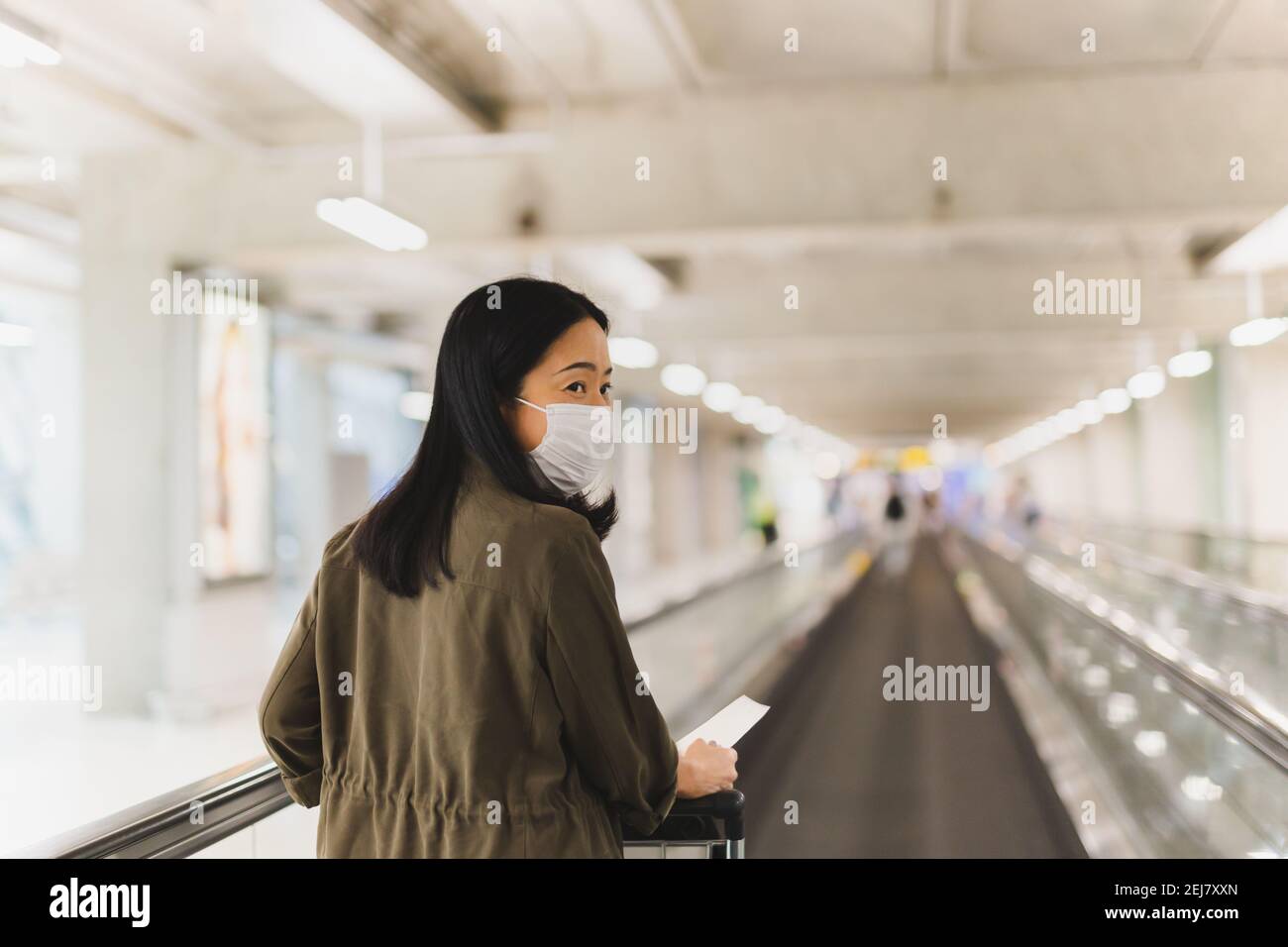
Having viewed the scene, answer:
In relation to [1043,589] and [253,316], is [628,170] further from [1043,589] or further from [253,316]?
[1043,589]

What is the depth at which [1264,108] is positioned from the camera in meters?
6.07

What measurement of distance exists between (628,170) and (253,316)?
400cm

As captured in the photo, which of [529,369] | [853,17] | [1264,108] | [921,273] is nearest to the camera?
[529,369]

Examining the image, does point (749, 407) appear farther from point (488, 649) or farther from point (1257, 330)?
point (488, 649)

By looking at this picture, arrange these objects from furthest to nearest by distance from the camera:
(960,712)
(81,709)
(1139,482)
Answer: (1139,482)
(960,712)
(81,709)

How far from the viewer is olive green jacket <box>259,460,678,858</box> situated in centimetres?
145

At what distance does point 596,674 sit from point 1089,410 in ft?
72.4

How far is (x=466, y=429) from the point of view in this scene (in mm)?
1573

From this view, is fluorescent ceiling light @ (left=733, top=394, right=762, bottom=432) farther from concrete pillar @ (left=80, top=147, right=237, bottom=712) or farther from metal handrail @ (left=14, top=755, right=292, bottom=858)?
metal handrail @ (left=14, top=755, right=292, bottom=858)

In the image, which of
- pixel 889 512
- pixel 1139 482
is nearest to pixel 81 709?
pixel 1139 482

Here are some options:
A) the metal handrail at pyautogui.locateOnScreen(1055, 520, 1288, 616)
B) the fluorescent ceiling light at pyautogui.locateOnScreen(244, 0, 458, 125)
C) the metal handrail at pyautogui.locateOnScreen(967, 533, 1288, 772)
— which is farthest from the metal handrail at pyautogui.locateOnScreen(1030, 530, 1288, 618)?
the fluorescent ceiling light at pyautogui.locateOnScreen(244, 0, 458, 125)

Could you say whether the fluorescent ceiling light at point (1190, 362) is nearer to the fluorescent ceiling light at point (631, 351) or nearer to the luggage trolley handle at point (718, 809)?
the fluorescent ceiling light at point (631, 351)

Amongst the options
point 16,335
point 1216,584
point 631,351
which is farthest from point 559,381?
point 16,335

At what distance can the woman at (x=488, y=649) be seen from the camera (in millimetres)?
1457
